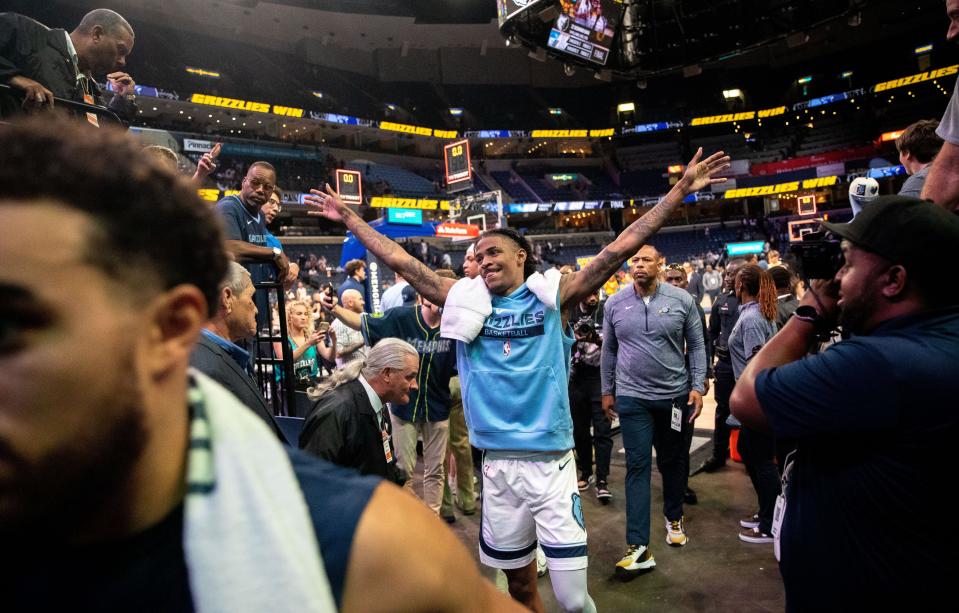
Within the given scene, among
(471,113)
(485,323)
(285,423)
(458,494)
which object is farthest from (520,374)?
(471,113)

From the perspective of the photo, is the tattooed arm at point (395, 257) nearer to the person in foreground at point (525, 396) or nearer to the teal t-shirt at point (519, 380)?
the person in foreground at point (525, 396)

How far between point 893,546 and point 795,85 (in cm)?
3968

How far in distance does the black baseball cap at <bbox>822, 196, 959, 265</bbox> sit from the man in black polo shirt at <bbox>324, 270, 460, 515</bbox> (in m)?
3.40

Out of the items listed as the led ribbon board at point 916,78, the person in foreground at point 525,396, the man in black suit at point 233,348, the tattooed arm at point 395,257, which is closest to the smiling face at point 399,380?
the person in foreground at point 525,396

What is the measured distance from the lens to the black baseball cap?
1.33m

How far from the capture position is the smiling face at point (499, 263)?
2822 mm

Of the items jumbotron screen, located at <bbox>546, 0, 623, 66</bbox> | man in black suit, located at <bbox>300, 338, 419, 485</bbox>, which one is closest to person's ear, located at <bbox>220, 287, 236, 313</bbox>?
man in black suit, located at <bbox>300, 338, 419, 485</bbox>

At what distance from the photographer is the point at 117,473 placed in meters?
0.61

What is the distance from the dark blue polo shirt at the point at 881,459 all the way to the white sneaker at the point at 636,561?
2.18m

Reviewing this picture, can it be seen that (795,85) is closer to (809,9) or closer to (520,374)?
(809,9)

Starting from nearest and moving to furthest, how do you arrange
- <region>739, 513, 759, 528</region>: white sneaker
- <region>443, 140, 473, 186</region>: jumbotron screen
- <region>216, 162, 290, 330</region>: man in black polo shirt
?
<region>216, 162, 290, 330</region>: man in black polo shirt, <region>739, 513, 759, 528</region>: white sneaker, <region>443, 140, 473, 186</region>: jumbotron screen

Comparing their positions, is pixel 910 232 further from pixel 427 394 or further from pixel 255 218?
pixel 427 394

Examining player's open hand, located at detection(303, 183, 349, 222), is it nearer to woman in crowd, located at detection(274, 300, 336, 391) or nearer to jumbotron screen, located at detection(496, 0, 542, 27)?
woman in crowd, located at detection(274, 300, 336, 391)

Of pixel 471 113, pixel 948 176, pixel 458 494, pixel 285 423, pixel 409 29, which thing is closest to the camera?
pixel 948 176
